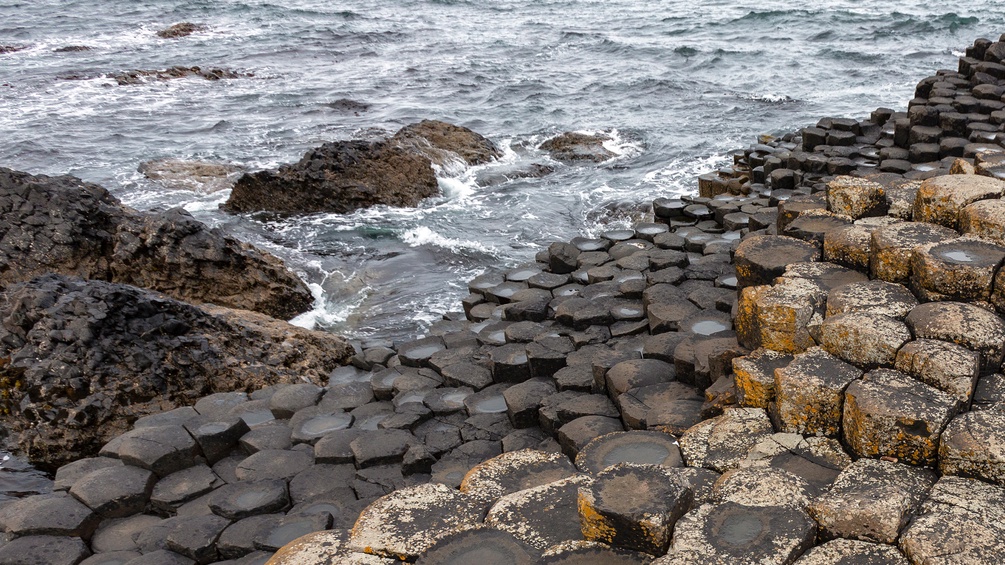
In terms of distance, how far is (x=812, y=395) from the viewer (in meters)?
3.38

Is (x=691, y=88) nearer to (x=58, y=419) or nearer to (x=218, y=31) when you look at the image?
(x=58, y=419)

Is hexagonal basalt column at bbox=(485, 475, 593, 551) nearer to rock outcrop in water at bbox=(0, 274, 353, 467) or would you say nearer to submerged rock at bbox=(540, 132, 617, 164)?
rock outcrop in water at bbox=(0, 274, 353, 467)

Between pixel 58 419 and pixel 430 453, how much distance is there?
296 centimetres

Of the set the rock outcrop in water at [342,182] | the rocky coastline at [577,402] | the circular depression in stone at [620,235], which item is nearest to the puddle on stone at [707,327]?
the rocky coastline at [577,402]

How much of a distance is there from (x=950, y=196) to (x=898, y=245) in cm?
60

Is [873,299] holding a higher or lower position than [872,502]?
higher

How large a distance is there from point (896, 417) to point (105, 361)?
539cm

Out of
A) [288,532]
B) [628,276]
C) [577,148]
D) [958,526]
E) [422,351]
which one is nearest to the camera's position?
[958,526]

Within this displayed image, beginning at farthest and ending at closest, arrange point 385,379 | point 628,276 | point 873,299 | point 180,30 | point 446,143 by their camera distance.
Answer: point 180,30 < point 446,143 < point 628,276 < point 385,379 < point 873,299

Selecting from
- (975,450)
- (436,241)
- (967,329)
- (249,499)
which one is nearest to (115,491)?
Answer: (249,499)

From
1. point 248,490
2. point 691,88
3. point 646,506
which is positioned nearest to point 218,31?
point 691,88

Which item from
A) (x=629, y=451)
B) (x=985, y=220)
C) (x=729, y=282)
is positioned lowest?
(x=729, y=282)

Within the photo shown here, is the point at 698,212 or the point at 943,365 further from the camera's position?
the point at 698,212

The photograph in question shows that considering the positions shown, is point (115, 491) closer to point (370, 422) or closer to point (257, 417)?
point (257, 417)
